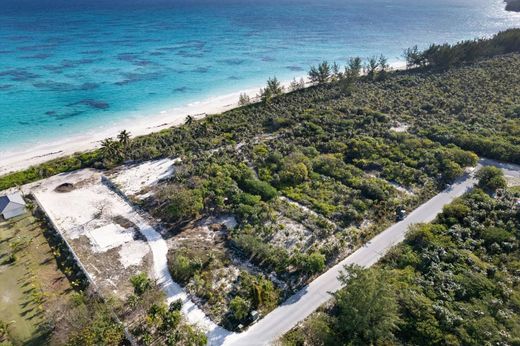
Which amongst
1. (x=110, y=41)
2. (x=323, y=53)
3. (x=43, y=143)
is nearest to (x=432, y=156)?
(x=43, y=143)

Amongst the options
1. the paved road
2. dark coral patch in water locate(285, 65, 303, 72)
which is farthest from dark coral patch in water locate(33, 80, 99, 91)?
the paved road

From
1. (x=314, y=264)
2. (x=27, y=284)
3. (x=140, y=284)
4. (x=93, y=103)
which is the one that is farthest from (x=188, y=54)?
(x=314, y=264)

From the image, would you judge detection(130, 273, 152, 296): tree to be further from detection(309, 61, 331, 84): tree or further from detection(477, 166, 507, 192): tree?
detection(309, 61, 331, 84): tree

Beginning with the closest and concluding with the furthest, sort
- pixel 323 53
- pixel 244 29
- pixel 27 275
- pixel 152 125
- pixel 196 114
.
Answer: pixel 27 275
pixel 152 125
pixel 196 114
pixel 323 53
pixel 244 29

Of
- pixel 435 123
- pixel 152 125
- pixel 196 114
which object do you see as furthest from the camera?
pixel 196 114

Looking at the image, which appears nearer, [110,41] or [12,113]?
[12,113]

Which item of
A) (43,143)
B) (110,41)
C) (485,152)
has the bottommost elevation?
(485,152)

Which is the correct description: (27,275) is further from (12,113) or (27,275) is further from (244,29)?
(244,29)

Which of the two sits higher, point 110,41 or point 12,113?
point 110,41
